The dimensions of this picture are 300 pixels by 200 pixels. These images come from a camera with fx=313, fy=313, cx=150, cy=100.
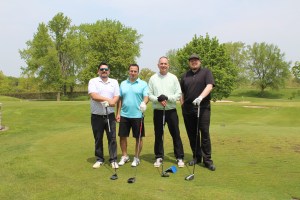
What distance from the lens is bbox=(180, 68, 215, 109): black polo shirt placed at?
22.8 ft

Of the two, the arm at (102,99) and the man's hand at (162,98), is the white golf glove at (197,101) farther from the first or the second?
the arm at (102,99)

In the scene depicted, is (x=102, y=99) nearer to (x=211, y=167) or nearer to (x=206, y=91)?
(x=206, y=91)

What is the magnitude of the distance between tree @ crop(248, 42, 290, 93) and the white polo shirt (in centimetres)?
8069

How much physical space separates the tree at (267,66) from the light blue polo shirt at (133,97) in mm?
80410

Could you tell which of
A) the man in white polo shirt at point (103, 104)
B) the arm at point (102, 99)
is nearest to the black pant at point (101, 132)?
the man in white polo shirt at point (103, 104)

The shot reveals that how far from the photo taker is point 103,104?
7.01m

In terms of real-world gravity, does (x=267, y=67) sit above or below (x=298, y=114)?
above

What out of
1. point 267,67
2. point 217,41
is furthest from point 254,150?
point 267,67

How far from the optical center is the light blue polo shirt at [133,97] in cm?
721

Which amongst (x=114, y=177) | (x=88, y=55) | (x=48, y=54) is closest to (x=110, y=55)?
(x=88, y=55)

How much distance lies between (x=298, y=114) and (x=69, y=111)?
683 inches

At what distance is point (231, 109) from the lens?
87.1 feet

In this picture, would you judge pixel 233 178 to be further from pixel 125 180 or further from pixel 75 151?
pixel 75 151

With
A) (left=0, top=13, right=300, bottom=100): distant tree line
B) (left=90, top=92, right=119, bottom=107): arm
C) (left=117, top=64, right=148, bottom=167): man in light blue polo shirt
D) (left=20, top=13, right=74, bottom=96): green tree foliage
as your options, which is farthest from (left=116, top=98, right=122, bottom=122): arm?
(left=20, top=13, right=74, bottom=96): green tree foliage
